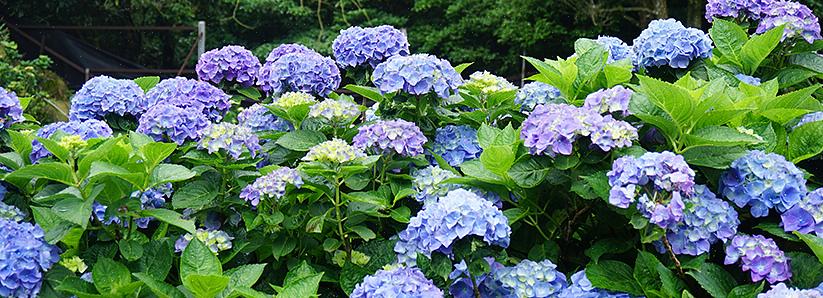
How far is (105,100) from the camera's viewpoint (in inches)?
74.3

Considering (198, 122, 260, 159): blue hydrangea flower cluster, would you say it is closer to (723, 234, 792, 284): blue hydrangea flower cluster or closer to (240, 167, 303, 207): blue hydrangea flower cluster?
(240, 167, 303, 207): blue hydrangea flower cluster

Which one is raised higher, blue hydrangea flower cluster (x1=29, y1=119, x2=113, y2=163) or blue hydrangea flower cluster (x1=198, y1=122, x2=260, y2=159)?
blue hydrangea flower cluster (x1=198, y1=122, x2=260, y2=159)

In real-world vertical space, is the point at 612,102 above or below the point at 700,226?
above

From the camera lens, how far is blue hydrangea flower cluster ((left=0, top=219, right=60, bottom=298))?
128cm

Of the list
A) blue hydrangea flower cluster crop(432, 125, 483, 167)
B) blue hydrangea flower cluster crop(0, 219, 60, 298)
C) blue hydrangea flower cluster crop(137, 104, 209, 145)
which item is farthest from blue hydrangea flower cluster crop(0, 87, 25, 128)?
blue hydrangea flower cluster crop(432, 125, 483, 167)

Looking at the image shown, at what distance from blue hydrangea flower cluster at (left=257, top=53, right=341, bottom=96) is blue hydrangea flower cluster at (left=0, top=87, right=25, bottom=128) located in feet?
1.73

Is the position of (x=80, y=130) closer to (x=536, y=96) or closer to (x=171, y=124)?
(x=171, y=124)

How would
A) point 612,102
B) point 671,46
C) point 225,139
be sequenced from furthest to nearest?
point 671,46 → point 225,139 → point 612,102

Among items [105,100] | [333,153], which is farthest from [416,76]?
[105,100]

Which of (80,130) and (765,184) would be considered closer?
(765,184)

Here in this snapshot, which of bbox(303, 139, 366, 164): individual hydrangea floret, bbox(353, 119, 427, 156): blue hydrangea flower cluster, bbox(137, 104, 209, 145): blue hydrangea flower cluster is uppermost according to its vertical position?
bbox(303, 139, 366, 164): individual hydrangea floret

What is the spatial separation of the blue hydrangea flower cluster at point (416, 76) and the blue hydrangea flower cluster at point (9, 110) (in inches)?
29.2

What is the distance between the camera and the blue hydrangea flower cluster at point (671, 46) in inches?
68.4

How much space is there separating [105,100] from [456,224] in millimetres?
1000
